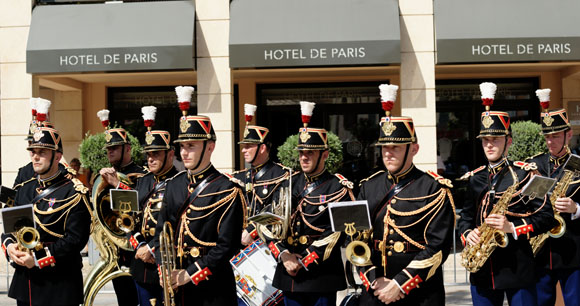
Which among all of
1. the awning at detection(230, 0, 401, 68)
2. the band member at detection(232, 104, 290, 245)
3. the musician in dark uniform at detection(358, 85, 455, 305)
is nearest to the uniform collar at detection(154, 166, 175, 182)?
the band member at detection(232, 104, 290, 245)

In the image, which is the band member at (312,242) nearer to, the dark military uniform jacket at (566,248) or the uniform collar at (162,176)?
the uniform collar at (162,176)

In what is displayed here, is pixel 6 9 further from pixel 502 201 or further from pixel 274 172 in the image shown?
pixel 502 201

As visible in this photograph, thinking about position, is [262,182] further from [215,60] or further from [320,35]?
[215,60]

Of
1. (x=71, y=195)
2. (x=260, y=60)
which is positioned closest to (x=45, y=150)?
(x=71, y=195)

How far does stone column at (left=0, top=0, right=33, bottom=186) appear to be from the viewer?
1466 cm

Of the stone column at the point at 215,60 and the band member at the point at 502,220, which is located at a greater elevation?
the stone column at the point at 215,60

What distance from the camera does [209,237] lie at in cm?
598

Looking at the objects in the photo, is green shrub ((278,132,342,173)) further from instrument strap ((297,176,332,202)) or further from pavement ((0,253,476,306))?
instrument strap ((297,176,332,202))

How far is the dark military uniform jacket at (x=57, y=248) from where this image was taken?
6695 millimetres

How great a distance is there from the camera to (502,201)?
6574 millimetres

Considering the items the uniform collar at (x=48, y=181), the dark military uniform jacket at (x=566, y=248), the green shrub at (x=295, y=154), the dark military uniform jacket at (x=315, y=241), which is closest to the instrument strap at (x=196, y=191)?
the dark military uniform jacket at (x=315, y=241)

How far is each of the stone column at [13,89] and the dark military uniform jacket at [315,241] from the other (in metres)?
9.20

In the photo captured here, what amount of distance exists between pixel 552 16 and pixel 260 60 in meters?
5.40

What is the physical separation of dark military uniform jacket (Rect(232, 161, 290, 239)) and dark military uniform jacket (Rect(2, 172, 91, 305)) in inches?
97.1
